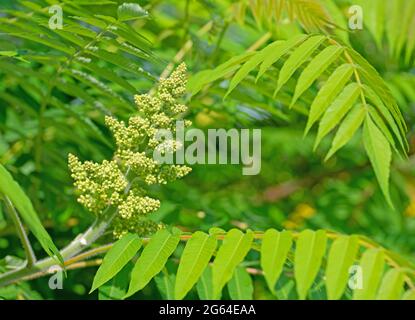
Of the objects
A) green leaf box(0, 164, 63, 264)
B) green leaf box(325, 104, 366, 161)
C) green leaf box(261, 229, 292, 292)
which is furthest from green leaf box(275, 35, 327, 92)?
green leaf box(0, 164, 63, 264)

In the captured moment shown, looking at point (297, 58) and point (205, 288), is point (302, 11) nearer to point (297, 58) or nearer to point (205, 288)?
point (297, 58)

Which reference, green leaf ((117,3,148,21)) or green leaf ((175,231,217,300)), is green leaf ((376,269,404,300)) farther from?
green leaf ((117,3,148,21))

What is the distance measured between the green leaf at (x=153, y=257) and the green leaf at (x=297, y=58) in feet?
1.01

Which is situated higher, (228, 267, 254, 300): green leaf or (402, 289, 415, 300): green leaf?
(402, 289, 415, 300): green leaf

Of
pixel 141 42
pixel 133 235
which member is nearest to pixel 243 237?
pixel 133 235

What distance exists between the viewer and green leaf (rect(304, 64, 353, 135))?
1223 mm

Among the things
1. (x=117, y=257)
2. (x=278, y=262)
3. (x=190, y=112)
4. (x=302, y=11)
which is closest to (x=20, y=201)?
(x=117, y=257)

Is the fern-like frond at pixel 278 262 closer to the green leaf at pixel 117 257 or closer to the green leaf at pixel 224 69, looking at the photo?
the green leaf at pixel 117 257

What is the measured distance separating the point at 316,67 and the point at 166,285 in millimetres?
504

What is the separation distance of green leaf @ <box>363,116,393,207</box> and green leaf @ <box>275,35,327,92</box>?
0.47 ft

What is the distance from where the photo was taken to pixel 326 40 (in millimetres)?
1399

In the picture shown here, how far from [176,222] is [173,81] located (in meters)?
0.75

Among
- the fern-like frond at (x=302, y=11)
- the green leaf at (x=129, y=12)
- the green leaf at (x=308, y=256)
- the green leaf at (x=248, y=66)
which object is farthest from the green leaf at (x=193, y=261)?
the fern-like frond at (x=302, y=11)

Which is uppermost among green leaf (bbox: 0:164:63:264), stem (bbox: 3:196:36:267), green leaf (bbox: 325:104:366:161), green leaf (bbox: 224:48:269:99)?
green leaf (bbox: 224:48:269:99)
